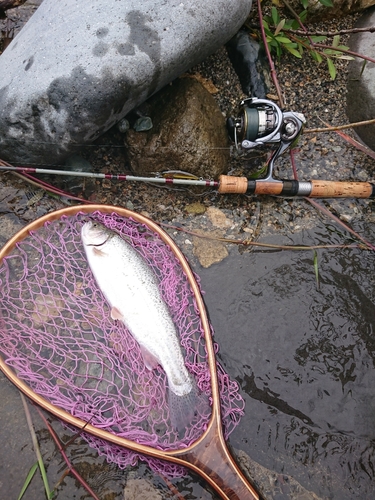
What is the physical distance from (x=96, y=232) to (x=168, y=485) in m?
1.72

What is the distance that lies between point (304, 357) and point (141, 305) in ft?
4.06

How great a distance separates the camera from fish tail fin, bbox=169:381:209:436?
105 inches

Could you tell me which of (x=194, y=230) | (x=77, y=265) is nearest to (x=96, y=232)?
(x=77, y=265)

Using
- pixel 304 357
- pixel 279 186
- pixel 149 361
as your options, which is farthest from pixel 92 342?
pixel 279 186

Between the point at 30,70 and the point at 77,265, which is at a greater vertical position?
the point at 30,70

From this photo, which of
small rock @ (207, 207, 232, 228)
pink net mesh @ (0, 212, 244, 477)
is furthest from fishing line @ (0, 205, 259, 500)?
small rock @ (207, 207, 232, 228)

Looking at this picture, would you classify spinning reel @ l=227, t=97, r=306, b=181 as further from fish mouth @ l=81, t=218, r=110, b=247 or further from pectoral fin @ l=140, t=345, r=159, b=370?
pectoral fin @ l=140, t=345, r=159, b=370

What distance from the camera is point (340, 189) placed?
3.37 meters

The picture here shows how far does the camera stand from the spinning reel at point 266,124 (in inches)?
124

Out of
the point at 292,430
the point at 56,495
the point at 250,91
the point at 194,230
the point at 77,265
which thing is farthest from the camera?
the point at 250,91

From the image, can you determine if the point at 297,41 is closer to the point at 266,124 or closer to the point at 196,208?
the point at 266,124

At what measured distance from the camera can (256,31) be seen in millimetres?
3750

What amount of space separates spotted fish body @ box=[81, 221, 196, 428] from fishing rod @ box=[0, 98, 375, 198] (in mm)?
513

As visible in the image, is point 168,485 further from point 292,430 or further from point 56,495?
point 292,430
